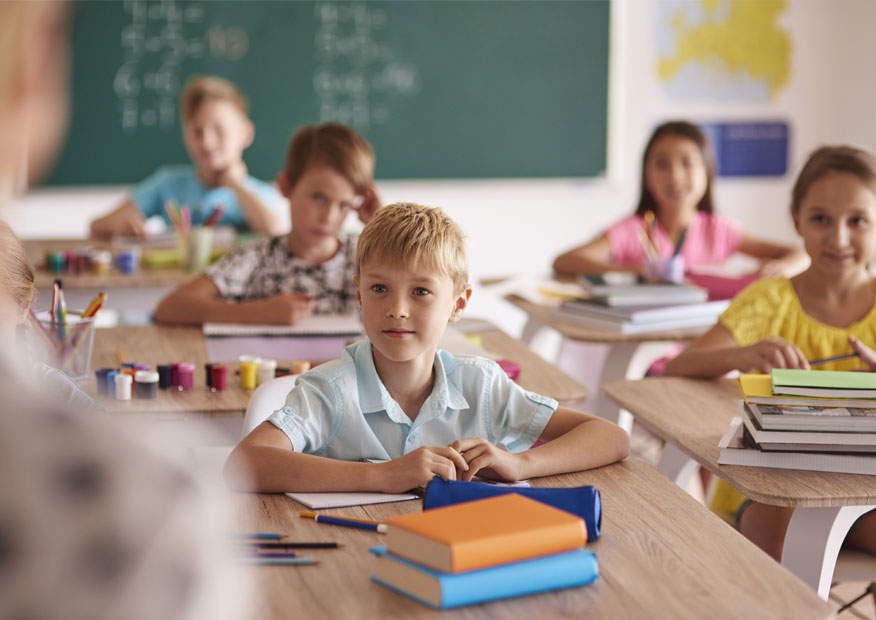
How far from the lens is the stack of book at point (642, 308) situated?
2.84 meters

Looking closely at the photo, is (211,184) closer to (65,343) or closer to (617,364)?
(617,364)

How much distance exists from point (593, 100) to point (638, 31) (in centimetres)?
42

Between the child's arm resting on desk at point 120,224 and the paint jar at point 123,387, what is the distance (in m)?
2.13

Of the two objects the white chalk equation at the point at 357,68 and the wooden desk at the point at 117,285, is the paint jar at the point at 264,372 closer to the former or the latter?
the wooden desk at the point at 117,285

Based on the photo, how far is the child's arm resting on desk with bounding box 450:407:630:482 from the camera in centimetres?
151

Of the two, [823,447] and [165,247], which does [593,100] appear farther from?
[823,447]

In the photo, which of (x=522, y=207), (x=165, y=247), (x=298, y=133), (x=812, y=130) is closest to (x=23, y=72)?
(x=298, y=133)

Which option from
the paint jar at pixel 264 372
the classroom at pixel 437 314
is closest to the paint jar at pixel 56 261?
the classroom at pixel 437 314

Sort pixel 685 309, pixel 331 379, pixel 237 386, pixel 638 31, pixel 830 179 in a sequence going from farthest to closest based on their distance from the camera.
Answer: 1. pixel 638 31
2. pixel 685 309
3. pixel 830 179
4. pixel 237 386
5. pixel 331 379

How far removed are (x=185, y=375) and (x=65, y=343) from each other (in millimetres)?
273

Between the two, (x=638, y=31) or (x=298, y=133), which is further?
(x=638, y=31)

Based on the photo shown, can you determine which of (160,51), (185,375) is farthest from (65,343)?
(160,51)

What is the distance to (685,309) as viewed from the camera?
2898 millimetres

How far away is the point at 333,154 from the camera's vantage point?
2.80 metres
